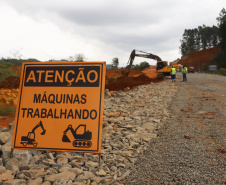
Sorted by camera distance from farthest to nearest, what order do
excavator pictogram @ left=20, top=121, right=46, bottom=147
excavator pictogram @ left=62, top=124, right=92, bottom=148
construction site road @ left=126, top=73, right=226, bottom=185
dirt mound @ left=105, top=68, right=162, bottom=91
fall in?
dirt mound @ left=105, top=68, right=162, bottom=91, excavator pictogram @ left=20, top=121, right=46, bottom=147, excavator pictogram @ left=62, top=124, right=92, bottom=148, construction site road @ left=126, top=73, right=226, bottom=185

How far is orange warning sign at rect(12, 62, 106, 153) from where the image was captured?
2.83 m

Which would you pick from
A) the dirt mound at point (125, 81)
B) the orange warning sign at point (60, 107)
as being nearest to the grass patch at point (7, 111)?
the orange warning sign at point (60, 107)

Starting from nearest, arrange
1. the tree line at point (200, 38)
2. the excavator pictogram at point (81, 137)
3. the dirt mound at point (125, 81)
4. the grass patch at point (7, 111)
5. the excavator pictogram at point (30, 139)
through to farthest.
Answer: the excavator pictogram at point (81, 137) → the excavator pictogram at point (30, 139) → the grass patch at point (7, 111) → the dirt mound at point (125, 81) → the tree line at point (200, 38)

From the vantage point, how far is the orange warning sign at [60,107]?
283 centimetres

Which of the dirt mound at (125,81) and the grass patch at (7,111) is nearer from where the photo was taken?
the grass patch at (7,111)

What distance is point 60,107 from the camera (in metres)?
2.98

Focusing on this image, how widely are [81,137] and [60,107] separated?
0.61m

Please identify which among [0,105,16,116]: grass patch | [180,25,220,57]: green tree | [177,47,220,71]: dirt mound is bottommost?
[0,105,16,116]: grass patch

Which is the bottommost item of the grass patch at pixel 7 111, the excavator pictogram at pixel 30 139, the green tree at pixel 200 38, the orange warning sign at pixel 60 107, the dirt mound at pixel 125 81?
the grass patch at pixel 7 111

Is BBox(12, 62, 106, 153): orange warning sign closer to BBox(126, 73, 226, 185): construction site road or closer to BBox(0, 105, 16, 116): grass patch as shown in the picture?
BBox(126, 73, 226, 185): construction site road

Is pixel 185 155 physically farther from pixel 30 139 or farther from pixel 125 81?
pixel 125 81

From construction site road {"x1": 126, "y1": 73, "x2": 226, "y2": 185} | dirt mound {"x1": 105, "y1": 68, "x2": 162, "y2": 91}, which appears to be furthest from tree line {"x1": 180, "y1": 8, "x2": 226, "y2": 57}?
construction site road {"x1": 126, "y1": 73, "x2": 226, "y2": 185}

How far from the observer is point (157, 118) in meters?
5.95

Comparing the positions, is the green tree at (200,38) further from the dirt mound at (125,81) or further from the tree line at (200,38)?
the dirt mound at (125,81)
